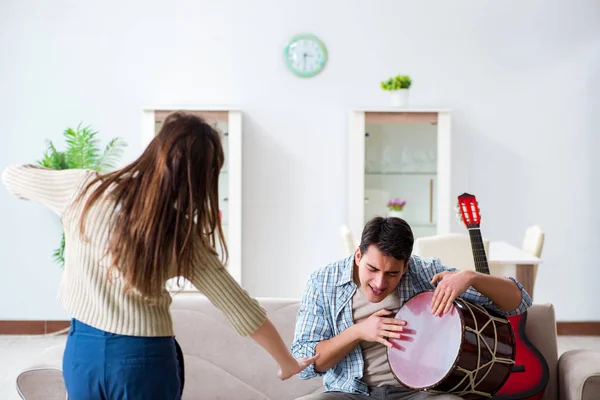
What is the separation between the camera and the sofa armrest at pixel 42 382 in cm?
228

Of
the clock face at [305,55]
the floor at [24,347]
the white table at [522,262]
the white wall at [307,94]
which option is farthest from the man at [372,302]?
the clock face at [305,55]

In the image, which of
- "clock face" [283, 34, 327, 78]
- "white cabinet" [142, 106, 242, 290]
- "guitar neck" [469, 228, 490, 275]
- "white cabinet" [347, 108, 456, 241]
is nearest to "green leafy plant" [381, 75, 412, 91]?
"white cabinet" [347, 108, 456, 241]

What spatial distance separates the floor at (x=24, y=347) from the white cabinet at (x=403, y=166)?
115 centimetres

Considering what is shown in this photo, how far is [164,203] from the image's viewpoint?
1484 millimetres

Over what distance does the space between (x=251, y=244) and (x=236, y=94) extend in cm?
103

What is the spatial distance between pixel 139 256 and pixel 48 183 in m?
0.29

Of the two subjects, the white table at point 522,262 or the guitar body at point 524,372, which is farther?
the white table at point 522,262

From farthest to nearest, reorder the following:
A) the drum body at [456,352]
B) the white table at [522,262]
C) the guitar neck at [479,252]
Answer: the white table at [522,262] < the guitar neck at [479,252] < the drum body at [456,352]

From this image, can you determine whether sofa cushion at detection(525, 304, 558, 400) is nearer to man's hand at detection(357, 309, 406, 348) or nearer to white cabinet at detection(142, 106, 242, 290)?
man's hand at detection(357, 309, 406, 348)

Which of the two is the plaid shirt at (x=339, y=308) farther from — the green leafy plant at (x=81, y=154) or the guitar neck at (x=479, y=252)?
the green leafy plant at (x=81, y=154)

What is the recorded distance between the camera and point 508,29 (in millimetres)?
5207

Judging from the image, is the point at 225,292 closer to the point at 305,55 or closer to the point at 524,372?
the point at 524,372

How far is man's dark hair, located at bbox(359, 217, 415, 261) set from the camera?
7.30 ft

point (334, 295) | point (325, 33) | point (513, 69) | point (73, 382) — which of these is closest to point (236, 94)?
point (325, 33)
